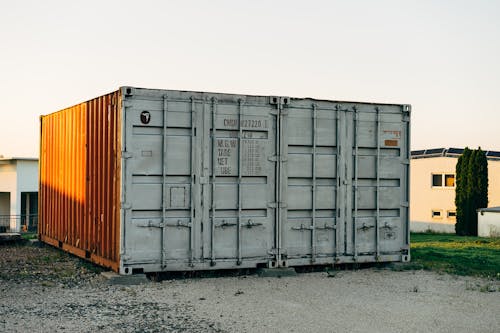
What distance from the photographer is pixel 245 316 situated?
30.0 feet

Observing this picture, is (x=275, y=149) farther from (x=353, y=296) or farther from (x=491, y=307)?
(x=491, y=307)

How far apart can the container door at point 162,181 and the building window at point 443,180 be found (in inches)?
1137

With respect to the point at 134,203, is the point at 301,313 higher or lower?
lower

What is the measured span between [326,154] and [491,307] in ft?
15.2

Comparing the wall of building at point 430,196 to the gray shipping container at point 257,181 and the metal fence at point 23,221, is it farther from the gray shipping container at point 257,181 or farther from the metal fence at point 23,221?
the gray shipping container at point 257,181

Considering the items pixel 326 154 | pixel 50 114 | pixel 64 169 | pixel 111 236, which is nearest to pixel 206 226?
pixel 111 236

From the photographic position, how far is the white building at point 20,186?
38.5m

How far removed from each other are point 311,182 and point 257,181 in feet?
3.87

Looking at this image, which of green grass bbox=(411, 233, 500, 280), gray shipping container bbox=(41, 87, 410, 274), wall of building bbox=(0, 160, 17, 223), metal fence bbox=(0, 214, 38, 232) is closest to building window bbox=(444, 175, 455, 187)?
green grass bbox=(411, 233, 500, 280)

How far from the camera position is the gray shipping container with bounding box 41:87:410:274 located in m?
12.1

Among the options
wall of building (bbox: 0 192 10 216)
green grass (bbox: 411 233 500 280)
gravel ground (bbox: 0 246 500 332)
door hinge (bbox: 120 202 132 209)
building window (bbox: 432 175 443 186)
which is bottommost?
gravel ground (bbox: 0 246 500 332)

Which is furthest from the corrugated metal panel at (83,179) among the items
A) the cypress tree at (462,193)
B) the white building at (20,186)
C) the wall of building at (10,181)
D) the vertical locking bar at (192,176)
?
the wall of building at (10,181)

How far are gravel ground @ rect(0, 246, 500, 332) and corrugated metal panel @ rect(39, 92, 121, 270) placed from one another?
0.86 meters

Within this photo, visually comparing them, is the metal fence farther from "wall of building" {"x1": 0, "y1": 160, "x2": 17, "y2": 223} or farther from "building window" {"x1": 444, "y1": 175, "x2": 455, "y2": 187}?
"building window" {"x1": 444, "y1": 175, "x2": 455, "y2": 187}
